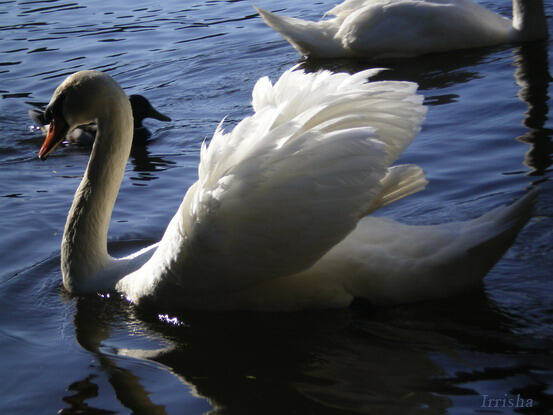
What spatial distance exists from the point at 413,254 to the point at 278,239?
687mm

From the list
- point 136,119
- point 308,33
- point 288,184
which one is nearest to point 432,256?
point 288,184

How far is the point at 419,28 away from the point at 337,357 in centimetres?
667

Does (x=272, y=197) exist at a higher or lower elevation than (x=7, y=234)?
higher

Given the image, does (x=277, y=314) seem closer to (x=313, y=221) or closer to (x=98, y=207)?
(x=313, y=221)

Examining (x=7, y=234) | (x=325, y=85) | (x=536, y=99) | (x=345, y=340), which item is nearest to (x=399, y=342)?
(x=345, y=340)

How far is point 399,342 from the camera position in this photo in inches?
182

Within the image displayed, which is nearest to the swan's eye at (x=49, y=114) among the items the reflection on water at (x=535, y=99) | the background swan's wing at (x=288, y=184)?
the background swan's wing at (x=288, y=184)

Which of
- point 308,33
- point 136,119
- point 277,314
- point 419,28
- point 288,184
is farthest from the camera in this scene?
point 308,33

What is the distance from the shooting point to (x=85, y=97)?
222 inches

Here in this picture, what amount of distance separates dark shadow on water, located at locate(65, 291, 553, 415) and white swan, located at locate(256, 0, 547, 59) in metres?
6.05

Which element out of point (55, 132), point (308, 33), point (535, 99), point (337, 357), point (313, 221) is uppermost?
point (308, 33)

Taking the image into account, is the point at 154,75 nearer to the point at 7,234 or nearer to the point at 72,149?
the point at 72,149

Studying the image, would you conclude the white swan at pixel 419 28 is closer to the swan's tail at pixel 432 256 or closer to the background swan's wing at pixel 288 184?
the background swan's wing at pixel 288 184

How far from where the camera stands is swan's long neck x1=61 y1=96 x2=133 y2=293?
558cm
